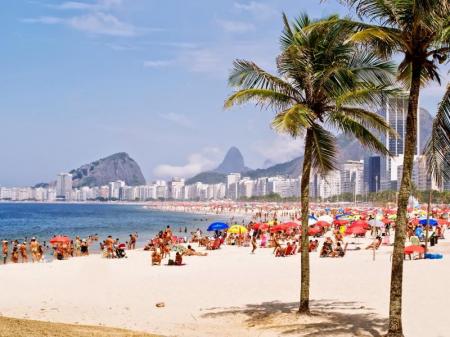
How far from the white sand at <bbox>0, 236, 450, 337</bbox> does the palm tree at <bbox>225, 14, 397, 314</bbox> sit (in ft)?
4.51

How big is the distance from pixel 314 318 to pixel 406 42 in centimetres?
569

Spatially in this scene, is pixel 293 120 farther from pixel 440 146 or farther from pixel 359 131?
pixel 440 146

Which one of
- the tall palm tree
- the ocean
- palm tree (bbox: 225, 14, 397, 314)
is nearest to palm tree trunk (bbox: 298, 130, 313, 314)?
palm tree (bbox: 225, 14, 397, 314)

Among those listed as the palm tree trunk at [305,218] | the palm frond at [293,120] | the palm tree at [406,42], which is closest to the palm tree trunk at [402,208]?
the palm tree at [406,42]

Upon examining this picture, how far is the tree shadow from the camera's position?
9844 millimetres

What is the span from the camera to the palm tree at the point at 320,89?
9.98 metres

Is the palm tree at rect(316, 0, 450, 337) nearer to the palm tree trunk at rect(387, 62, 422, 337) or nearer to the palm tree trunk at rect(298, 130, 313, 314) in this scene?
the palm tree trunk at rect(387, 62, 422, 337)

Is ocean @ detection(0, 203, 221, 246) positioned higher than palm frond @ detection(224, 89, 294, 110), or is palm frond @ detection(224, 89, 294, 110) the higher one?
palm frond @ detection(224, 89, 294, 110)

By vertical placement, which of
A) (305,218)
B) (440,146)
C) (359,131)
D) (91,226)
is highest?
(359,131)

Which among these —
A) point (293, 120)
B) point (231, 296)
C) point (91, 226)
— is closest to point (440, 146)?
point (293, 120)

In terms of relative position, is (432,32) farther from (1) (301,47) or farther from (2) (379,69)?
(1) (301,47)

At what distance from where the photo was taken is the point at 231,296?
569 inches

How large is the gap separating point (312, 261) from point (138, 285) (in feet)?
28.0

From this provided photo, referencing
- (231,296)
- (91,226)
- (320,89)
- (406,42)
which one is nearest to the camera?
(406,42)
